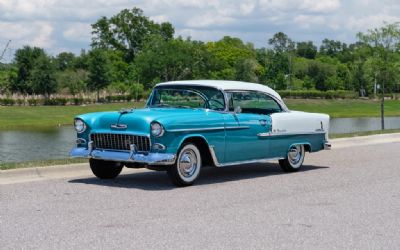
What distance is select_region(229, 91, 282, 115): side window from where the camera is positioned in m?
12.0

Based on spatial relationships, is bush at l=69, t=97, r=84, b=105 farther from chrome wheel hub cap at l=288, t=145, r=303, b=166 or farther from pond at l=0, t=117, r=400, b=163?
chrome wheel hub cap at l=288, t=145, r=303, b=166

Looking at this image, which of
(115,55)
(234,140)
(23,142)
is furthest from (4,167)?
(115,55)

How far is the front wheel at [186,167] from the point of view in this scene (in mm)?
10685

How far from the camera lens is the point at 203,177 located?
481 inches

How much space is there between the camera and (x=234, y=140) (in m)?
11.5

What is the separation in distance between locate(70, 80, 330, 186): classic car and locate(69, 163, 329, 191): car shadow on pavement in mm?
282

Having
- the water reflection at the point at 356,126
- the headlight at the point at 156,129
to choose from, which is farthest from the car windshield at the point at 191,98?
the water reflection at the point at 356,126

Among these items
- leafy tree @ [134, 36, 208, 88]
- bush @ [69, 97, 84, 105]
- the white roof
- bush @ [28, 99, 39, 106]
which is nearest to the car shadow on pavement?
the white roof

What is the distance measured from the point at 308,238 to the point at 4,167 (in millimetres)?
5997

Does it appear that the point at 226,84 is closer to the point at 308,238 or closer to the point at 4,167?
the point at 4,167

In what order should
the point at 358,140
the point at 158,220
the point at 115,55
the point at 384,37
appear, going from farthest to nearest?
1. the point at 115,55
2. the point at 384,37
3. the point at 358,140
4. the point at 158,220

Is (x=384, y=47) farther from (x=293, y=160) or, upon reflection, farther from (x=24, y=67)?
(x=24, y=67)

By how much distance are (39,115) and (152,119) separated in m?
45.1

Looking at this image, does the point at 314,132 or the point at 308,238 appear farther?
the point at 314,132
